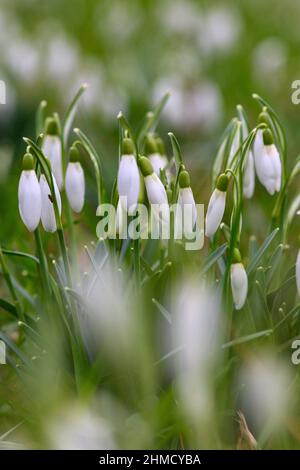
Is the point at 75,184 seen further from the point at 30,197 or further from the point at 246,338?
the point at 246,338

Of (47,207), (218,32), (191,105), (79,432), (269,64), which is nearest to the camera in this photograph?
(79,432)

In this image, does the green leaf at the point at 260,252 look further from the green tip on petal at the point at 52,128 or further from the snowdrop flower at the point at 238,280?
the green tip on petal at the point at 52,128

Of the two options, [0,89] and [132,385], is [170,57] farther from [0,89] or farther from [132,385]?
[132,385]

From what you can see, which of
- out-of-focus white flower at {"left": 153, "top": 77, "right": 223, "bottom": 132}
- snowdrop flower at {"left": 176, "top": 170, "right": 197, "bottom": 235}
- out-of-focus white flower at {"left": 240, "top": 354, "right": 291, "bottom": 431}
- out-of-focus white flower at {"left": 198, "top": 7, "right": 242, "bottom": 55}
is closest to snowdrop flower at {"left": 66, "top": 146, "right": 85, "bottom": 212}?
snowdrop flower at {"left": 176, "top": 170, "right": 197, "bottom": 235}

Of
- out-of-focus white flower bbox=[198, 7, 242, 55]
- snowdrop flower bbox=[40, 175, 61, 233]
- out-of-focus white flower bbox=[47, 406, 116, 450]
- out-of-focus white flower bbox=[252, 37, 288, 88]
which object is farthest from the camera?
out-of-focus white flower bbox=[198, 7, 242, 55]

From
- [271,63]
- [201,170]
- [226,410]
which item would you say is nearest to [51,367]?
[226,410]

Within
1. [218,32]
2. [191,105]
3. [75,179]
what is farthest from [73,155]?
[218,32]

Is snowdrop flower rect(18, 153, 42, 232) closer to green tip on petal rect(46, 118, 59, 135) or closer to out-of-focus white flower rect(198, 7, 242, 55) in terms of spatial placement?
green tip on petal rect(46, 118, 59, 135)
